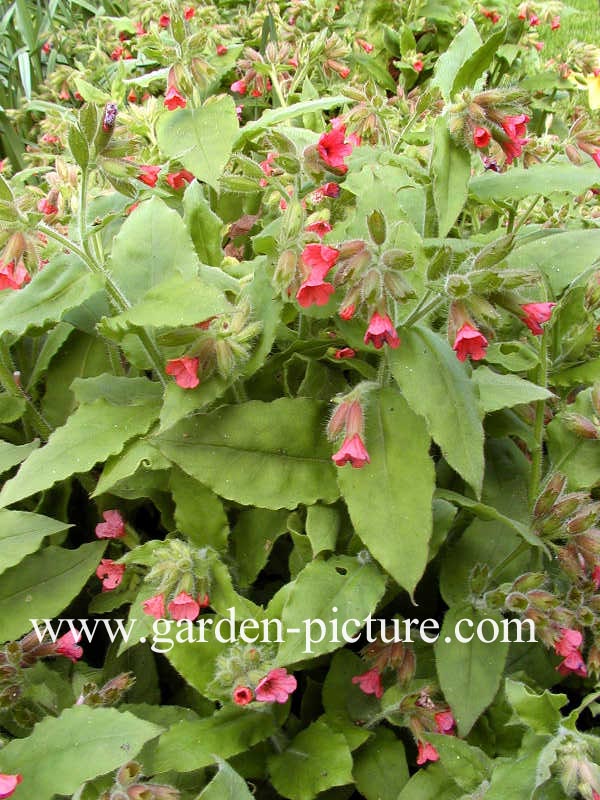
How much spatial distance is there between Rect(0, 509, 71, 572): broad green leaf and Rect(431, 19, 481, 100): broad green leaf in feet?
3.51

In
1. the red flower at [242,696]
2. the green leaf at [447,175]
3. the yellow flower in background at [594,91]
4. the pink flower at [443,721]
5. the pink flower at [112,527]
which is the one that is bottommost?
the pink flower at [443,721]

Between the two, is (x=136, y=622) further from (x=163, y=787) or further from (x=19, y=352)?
(x=19, y=352)

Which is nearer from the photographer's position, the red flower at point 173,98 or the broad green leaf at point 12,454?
the broad green leaf at point 12,454

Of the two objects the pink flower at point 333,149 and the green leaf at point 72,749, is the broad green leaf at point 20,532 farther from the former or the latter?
the pink flower at point 333,149

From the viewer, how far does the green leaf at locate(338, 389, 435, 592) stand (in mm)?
1114

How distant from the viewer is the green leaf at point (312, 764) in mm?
1194

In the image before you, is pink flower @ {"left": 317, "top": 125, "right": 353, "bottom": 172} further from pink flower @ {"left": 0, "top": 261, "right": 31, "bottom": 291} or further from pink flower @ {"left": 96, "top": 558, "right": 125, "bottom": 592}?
pink flower @ {"left": 96, "top": 558, "right": 125, "bottom": 592}

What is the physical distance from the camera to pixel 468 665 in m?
1.26

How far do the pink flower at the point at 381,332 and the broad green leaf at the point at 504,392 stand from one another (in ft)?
0.67

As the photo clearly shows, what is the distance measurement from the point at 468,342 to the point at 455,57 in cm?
79

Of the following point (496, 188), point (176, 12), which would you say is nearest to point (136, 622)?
point (496, 188)

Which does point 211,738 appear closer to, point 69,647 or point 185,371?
point 69,647

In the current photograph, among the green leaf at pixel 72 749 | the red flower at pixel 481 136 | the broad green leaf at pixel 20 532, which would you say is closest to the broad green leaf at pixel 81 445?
the broad green leaf at pixel 20 532

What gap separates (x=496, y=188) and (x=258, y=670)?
35.1 inches
